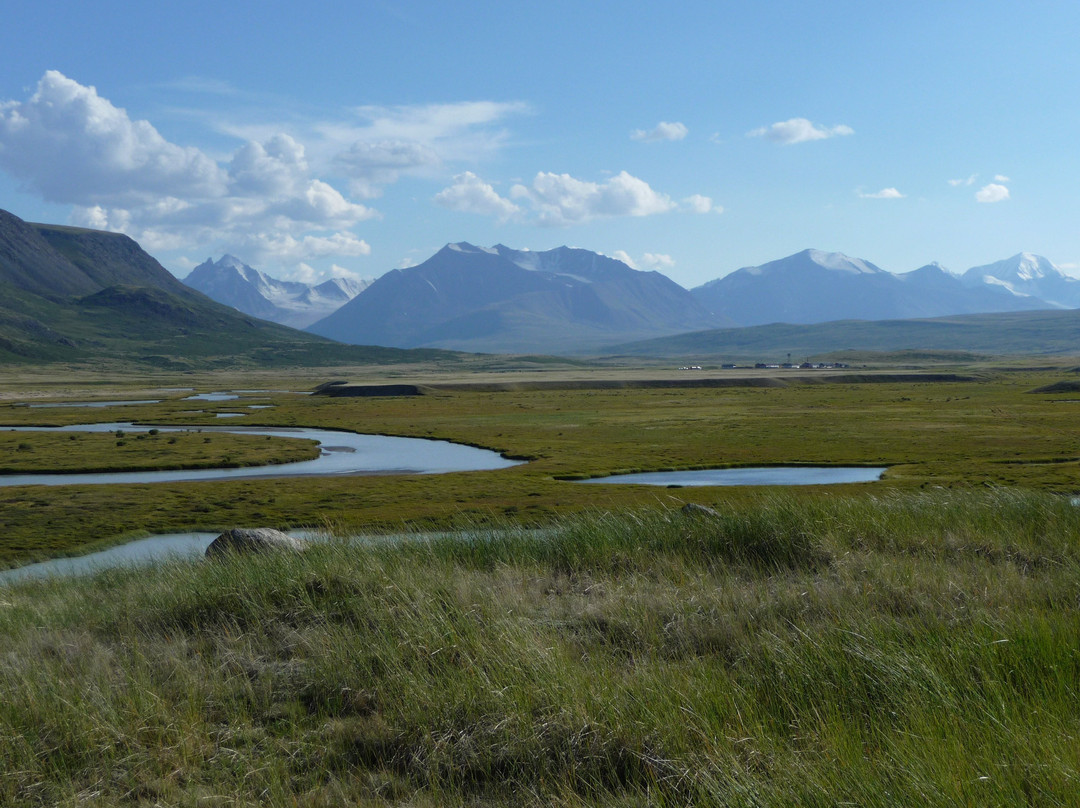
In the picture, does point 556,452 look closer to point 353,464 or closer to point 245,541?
point 353,464

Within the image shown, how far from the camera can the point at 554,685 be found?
8.46 metres

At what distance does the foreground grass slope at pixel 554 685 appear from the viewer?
7.04 meters

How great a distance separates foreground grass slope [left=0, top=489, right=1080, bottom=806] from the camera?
277 inches

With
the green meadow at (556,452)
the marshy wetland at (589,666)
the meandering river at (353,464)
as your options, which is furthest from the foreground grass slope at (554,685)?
the meandering river at (353,464)

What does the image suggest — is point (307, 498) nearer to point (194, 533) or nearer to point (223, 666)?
point (194, 533)

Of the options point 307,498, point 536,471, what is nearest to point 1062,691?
point 307,498

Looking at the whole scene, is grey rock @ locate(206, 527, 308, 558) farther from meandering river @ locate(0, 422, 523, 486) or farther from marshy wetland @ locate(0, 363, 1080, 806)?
meandering river @ locate(0, 422, 523, 486)

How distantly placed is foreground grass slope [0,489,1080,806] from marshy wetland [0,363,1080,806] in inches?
1.6

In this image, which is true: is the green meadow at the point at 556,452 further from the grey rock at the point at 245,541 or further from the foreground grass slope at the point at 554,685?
the foreground grass slope at the point at 554,685

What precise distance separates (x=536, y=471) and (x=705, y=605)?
36.9 meters

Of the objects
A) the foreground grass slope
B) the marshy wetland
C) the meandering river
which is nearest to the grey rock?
the marshy wetland

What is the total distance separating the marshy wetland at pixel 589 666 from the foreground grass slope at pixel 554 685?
0.04 m

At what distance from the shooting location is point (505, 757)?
8.09 metres

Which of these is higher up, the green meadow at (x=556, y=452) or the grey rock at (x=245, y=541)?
the grey rock at (x=245, y=541)
